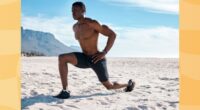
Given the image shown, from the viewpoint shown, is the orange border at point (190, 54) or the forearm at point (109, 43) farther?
the forearm at point (109, 43)

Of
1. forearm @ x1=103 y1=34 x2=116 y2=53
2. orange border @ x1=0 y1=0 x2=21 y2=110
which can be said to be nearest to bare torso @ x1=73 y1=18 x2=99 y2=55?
forearm @ x1=103 y1=34 x2=116 y2=53

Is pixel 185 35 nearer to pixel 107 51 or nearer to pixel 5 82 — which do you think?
pixel 5 82

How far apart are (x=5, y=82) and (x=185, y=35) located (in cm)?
133

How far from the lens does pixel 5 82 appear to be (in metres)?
3.43

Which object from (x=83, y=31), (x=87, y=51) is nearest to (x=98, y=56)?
(x=87, y=51)

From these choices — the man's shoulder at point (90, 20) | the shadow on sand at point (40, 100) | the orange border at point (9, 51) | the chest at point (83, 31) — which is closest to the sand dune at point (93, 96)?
the shadow on sand at point (40, 100)

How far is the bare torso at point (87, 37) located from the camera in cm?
666

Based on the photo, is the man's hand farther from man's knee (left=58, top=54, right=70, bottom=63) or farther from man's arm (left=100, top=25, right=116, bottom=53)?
man's knee (left=58, top=54, right=70, bottom=63)

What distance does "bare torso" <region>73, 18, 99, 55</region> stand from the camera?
6656 millimetres

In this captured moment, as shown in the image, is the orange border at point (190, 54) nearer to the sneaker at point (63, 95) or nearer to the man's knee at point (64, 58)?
the sneaker at point (63, 95)

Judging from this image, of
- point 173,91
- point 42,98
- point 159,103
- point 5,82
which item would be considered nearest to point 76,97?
point 42,98

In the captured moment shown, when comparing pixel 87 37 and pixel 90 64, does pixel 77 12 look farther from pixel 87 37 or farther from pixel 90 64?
pixel 90 64

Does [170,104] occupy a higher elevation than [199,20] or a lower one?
lower

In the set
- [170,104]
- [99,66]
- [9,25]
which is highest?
[9,25]
